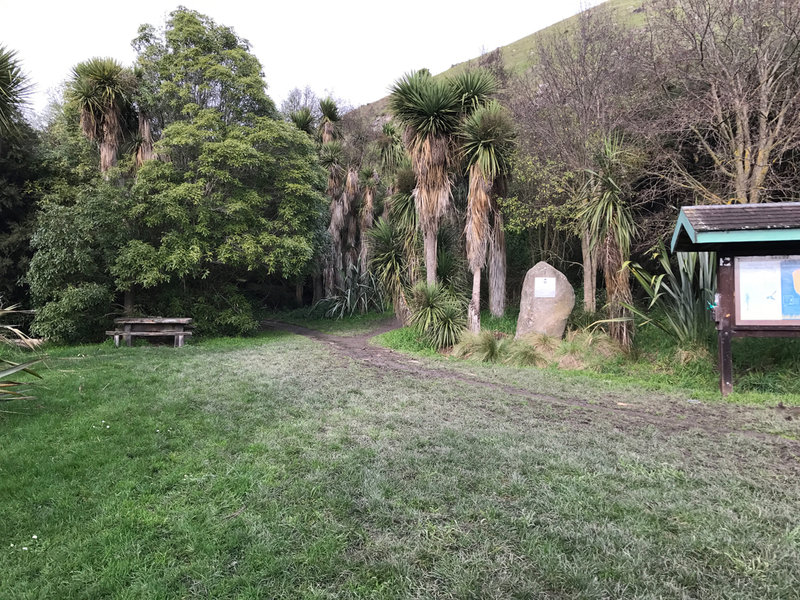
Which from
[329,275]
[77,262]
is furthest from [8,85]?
[329,275]

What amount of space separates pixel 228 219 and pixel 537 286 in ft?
28.9

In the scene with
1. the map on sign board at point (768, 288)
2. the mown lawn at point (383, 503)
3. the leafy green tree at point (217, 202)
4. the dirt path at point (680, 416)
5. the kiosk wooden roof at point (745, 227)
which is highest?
the leafy green tree at point (217, 202)

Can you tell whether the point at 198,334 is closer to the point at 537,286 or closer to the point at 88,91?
the point at 88,91

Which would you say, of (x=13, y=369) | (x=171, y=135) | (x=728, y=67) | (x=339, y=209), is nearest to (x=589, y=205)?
(x=728, y=67)

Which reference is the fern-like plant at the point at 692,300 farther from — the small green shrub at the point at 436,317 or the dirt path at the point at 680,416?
the small green shrub at the point at 436,317

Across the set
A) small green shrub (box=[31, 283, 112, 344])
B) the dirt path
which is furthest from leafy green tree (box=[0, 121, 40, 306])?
the dirt path

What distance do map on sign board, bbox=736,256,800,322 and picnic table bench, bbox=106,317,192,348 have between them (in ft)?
38.5

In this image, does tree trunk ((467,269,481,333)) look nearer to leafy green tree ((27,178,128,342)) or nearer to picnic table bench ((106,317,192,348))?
picnic table bench ((106,317,192,348))

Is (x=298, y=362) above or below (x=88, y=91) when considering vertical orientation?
below

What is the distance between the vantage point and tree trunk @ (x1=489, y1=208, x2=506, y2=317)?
500 inches

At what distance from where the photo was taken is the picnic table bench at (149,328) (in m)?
11.6

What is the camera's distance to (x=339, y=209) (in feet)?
67.5

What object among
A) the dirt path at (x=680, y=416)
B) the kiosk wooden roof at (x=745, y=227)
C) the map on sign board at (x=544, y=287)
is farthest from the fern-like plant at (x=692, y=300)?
the dirt path at (x=680, y=416)

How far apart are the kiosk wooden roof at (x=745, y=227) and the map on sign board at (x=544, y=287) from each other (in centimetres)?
383
